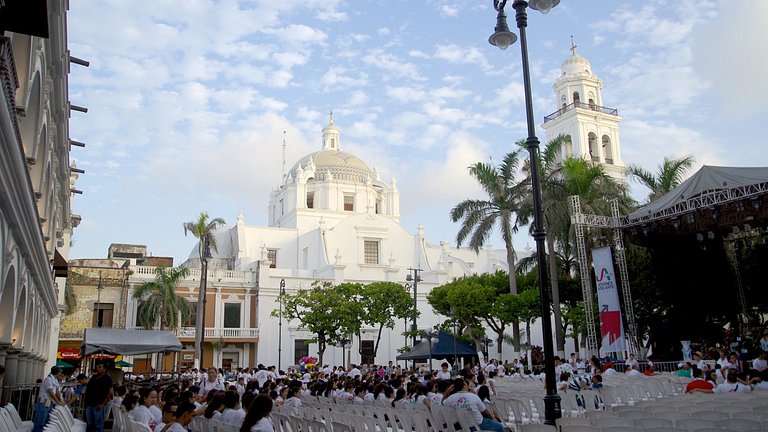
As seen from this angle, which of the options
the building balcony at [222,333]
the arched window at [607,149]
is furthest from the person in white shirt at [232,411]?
the arched window at [607,149]

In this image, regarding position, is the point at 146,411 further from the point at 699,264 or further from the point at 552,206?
the point at 699,264

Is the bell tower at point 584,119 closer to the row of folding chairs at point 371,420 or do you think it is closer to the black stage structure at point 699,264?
the black stage structure at point 699,264

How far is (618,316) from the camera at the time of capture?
24844 millimetres

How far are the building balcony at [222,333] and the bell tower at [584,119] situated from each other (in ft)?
91.0

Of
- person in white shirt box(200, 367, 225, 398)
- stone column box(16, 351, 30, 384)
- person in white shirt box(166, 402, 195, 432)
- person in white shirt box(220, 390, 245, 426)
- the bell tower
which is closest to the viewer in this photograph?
person in white shirt box(166, 402, 195, 432)

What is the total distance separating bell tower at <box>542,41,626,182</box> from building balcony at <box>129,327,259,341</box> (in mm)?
27752

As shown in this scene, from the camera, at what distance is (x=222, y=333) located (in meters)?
44.1

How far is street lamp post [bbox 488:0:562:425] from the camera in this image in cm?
937

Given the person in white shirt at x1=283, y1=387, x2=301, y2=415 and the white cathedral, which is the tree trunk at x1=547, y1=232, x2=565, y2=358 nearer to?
the white cathedral

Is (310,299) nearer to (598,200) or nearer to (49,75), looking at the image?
(598,200)

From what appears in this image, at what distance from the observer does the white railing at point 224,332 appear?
4328cm

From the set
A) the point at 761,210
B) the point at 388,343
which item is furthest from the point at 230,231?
the point at 761,210

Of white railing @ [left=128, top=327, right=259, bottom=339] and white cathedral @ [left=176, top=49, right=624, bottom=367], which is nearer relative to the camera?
white railing @ [left=128, top=327, right=259, bottom=339]

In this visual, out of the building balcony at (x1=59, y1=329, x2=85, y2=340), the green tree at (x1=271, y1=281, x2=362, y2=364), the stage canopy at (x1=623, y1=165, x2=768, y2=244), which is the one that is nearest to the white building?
the building balcony at (x1=59, y1=329, x2=85, y2=340)
